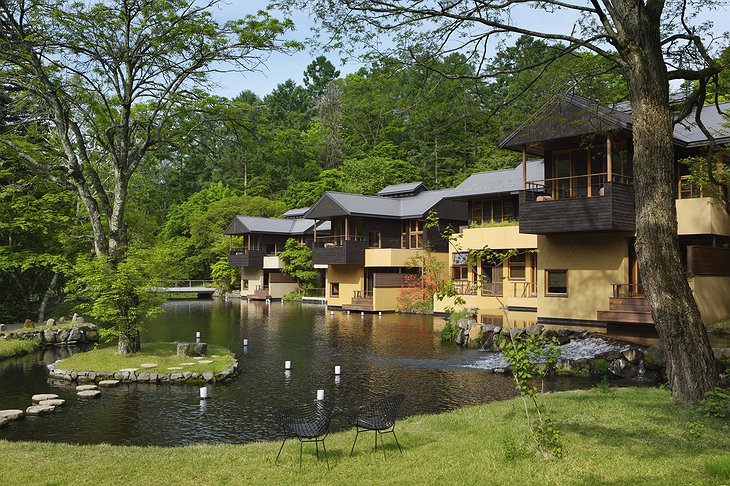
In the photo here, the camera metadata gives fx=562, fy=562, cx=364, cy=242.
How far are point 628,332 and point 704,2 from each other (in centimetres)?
1270

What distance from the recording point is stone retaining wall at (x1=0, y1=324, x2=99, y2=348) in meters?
23.9

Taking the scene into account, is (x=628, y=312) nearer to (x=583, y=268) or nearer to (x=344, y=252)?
(x=583, y=268)

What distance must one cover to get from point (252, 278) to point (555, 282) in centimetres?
3497

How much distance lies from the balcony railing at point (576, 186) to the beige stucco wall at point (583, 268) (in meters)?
1.81

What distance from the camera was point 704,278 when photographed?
2097 cm

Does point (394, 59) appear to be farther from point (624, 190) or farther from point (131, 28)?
point (624, 190)

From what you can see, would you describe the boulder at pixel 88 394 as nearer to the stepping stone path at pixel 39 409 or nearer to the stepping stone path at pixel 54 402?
the stepping stone path at pixel 54 402

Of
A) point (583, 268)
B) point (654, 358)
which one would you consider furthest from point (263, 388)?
point (583, 268)

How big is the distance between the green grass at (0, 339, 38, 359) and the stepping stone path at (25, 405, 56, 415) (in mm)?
9445

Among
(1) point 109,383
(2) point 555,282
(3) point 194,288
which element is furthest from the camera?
(3) point 194,288

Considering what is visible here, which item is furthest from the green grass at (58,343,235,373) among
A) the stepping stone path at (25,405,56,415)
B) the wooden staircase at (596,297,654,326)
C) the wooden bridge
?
the wooden bridge

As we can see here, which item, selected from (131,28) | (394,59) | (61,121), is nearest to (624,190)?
(394,59)

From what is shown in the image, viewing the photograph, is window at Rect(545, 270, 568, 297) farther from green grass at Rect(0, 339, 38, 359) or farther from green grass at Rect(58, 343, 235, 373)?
green grass at Rect(0, 339, 38, 359)

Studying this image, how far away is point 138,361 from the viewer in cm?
1852
